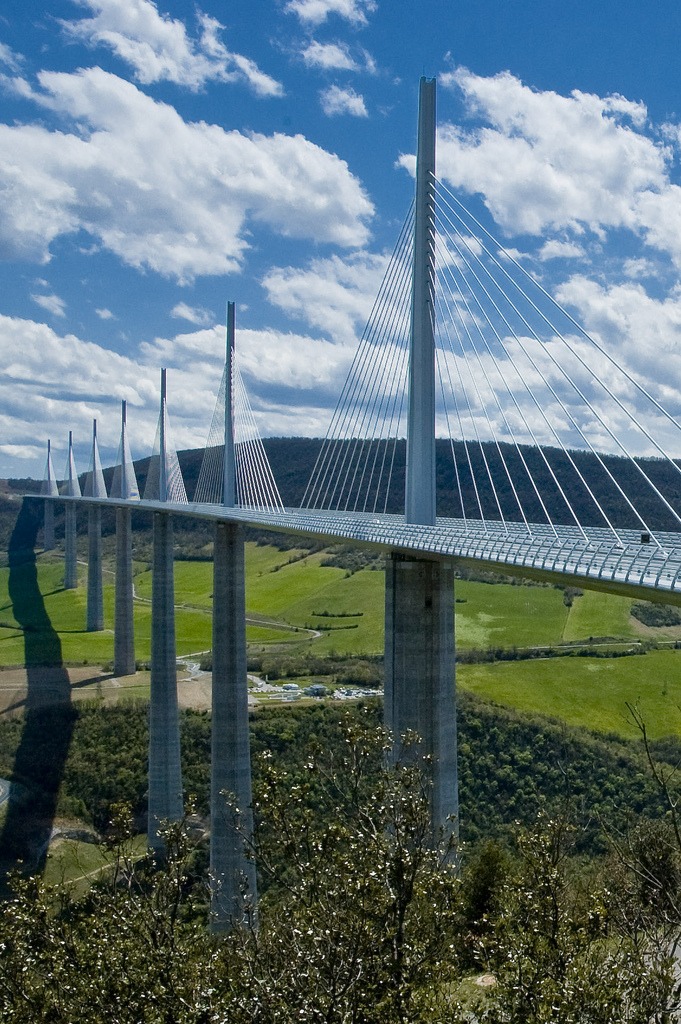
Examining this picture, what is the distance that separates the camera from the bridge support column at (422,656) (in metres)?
17.0

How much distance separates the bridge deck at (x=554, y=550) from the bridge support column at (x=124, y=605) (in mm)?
29134

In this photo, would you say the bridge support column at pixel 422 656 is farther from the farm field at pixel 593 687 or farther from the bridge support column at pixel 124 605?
the bridge support column at pixel 124 605

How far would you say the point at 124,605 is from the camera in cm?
4575

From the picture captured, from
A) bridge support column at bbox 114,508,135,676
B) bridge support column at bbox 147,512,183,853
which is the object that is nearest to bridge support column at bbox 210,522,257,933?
bridge support column at bbox 147,512,183,853

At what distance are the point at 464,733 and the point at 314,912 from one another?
28193 millimetres

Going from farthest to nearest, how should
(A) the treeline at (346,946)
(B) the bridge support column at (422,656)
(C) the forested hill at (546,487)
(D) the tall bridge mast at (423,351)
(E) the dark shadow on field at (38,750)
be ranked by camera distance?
(C) the forested hill at (546,487) → (E) the dark shadow on field at (38,750) → (B) the bridge support column at (422,656) → (D) the tall bridge mast at (423,351) → (A) the treeline at (346,946)

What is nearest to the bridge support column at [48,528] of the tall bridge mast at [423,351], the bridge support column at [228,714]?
the bridge support column at [228,714]

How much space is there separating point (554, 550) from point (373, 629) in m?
44.8

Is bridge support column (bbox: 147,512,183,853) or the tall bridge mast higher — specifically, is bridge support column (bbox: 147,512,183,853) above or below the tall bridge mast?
below

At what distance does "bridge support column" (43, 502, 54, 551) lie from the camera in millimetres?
94250

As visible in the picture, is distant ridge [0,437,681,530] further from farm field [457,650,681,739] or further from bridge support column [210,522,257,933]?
bridge support column [210,522,257,933]

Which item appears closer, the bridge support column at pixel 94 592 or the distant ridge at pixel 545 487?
the distant ridge at pixel 545 487

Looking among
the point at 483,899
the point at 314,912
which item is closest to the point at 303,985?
the point at 314,912

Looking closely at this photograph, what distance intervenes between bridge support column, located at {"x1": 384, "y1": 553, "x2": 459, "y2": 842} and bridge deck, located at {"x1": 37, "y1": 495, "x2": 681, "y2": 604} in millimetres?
1062
